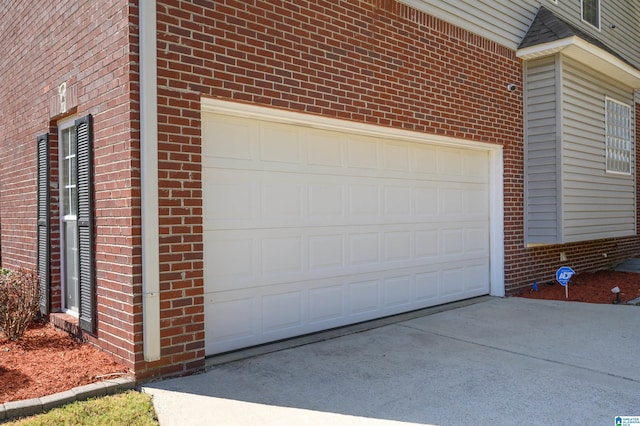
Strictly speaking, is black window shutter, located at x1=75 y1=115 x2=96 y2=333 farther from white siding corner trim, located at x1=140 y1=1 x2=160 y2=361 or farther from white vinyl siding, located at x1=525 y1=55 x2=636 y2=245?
white vinyl siding, located at x1=525 y1=55 x2=636 y2=245

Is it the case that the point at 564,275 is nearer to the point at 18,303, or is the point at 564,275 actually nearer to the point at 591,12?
the point at 591,12

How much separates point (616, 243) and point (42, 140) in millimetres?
11811

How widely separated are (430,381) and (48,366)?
3.40m

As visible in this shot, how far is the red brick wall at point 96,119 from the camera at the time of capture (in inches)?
172

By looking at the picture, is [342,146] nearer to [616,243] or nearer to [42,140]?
[42,140]

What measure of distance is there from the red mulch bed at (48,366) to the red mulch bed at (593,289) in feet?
21.7

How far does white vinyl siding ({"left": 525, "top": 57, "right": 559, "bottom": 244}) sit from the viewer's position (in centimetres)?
859

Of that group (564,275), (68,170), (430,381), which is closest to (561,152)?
(564,275)

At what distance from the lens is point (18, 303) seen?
223 inches

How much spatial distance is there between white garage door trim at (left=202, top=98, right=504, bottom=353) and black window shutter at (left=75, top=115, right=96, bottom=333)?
1.14 metres

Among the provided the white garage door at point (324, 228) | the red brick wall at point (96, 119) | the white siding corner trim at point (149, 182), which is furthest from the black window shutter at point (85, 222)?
the white garage door at point (324, 228)

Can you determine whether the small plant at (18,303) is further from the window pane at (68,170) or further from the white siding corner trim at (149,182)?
the white siding corner trim at (149,182)

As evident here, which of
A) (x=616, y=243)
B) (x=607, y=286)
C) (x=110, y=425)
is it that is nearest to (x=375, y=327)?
(x=110, y=425)

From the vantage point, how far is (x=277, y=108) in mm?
5375
